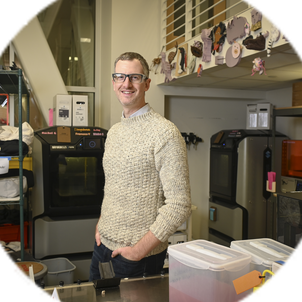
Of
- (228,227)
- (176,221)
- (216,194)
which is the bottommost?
(228,227)

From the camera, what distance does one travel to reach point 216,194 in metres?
4.12

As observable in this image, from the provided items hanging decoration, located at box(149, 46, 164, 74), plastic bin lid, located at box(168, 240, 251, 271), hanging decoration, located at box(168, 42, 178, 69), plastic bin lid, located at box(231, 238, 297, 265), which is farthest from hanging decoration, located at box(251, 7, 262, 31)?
plastic bin lid, located at box(168, 240, 251, 271)

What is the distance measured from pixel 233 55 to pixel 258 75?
0.90 metres

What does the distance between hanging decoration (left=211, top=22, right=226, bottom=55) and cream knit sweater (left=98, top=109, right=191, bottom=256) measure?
1.57 metres

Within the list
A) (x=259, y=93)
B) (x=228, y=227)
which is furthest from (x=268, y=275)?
(x=259, y=93)

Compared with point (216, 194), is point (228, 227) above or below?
below

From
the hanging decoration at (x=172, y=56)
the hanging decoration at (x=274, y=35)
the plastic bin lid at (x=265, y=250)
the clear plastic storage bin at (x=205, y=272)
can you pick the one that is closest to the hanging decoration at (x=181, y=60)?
the hanging decoration at (x=172, y=56)

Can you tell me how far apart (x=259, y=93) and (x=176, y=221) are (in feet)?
12.0

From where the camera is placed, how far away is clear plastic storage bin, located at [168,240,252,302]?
0.85 m

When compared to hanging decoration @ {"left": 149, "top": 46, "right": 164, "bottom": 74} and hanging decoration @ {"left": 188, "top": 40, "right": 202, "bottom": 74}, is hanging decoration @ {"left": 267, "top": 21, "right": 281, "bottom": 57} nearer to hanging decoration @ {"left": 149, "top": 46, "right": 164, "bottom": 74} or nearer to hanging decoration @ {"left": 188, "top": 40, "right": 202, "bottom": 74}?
hanging decoration @ {"left": 188, "top": 40, "right": 202, "bottom": 74}

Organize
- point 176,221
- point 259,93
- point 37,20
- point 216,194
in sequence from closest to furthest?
point 176,221 → point 37,20 → point 216,194 → point 259,93

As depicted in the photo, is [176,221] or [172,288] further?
[176,221]

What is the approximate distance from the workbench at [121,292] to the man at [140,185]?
0.12 meters

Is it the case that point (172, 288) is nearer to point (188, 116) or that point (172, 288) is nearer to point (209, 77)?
point (209, 77)
